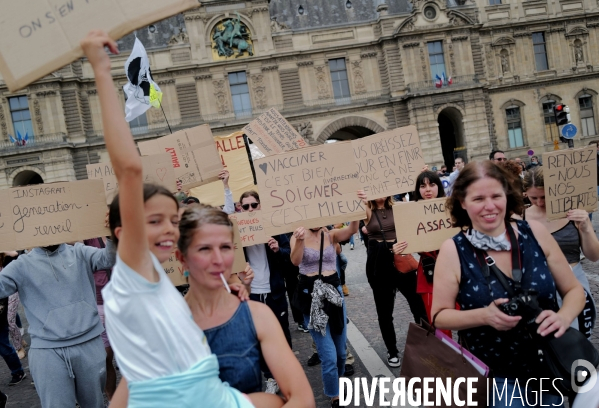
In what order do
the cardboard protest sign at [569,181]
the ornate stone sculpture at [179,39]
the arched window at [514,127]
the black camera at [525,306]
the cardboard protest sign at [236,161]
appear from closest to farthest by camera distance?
1. the black camera at [525,306]
2. the cardboard protest sign at [569,181]
3. the cardboard protest sign at [236,161]
4. the ornate stone sculpture at [179,39]
5. the arched window at [514,127]

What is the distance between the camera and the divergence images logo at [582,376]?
185 centimetres

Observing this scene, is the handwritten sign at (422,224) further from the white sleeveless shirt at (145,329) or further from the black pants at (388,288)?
the white sleeveless shirt at (145,329)

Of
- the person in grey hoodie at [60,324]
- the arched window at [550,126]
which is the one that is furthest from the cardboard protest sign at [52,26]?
the arched window at [550,126]

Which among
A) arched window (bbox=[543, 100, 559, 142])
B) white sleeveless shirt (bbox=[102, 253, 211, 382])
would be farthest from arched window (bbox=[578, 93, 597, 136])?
white sleeveless shirt (bbox=[102, 253, 211, 382])

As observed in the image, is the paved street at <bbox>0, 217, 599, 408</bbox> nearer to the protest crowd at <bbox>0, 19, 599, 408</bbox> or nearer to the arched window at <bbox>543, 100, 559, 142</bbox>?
the protest crowd at <bbox>0, 19, 599, 408</bbox>

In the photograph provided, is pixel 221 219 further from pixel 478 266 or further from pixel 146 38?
pixel 146 38

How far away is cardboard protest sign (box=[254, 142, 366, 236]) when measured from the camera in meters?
3.80

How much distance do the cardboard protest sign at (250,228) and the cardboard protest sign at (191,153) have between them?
2.70ft

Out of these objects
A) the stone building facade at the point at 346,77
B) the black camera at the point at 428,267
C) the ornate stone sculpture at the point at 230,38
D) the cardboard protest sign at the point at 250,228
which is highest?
the ornate stone sculpture at the point at 230,38

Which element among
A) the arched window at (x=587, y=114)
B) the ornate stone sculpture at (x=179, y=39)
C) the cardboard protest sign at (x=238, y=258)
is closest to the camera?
the cardboard protest sign at (x=238, y=258)

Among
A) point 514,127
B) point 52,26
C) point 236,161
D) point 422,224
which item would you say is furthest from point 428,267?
point 514,127

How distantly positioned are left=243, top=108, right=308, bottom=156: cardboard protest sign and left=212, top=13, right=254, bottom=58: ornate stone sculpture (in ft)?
74.9

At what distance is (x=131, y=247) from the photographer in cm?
134

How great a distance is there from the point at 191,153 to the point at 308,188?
6.23 feet
